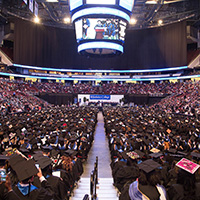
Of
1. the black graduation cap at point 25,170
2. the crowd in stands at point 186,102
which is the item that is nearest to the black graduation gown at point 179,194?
the black graduation cap at point 25,170

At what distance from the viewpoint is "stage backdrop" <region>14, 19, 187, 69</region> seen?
139ft

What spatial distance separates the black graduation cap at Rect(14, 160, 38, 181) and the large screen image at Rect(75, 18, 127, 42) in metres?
28.8

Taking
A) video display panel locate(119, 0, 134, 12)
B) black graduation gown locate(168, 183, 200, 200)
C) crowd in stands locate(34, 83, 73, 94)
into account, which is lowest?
black graduation gown locate(168, 183, 200, 200)

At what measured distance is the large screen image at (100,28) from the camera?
97.3 feet

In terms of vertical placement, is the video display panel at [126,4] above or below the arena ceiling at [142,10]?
below

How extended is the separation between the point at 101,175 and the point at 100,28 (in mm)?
26090

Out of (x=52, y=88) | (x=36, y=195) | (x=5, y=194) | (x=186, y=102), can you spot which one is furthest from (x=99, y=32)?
(x=5, y=194)

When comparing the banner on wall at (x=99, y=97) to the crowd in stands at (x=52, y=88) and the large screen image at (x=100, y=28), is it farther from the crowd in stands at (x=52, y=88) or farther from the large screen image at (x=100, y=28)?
the large screen image at (x=100, y=28)

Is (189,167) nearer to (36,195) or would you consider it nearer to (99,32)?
(36,195)

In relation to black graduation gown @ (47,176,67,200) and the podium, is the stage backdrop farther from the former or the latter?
black graduation gown @ (47,176,67,200)

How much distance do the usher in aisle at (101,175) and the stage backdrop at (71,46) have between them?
3579cm

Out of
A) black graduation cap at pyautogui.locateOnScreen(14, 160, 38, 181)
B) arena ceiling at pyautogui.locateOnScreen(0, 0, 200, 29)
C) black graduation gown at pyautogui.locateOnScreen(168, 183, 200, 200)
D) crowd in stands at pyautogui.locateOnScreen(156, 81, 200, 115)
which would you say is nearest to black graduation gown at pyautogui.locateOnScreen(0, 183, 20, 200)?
black graduation cap at pyautogui.locateOnScreen(14, 160, 38, 181)

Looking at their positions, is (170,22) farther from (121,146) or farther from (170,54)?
(121,146)

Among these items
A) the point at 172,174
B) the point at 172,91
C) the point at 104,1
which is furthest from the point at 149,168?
the point at 172,91
